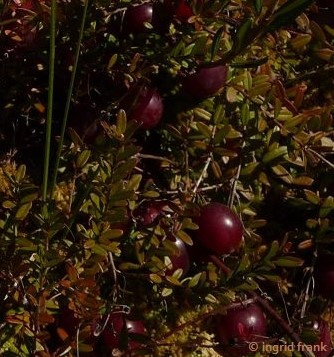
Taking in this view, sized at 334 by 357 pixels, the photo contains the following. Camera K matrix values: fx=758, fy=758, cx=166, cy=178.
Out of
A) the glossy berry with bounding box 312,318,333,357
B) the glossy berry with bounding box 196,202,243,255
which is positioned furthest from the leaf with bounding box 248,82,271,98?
the glossy berry with bounding box 312,318,333,357

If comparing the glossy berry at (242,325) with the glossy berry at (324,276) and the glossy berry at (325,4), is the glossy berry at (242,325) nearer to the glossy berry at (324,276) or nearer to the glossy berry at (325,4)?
the glossy berry at (324,276)

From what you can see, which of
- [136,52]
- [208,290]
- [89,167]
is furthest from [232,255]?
[136,52]

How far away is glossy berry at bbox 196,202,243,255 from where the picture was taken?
137 cm

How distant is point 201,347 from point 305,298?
9.5 inches

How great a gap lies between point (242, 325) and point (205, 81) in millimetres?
461

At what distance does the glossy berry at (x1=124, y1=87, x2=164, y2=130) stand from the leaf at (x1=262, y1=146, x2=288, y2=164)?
0.75ft

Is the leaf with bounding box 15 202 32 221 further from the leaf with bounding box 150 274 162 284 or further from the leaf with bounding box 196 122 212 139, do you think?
the leaf with bounding box 196 122 212 139

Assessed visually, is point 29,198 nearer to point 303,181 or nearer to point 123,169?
point 123,169

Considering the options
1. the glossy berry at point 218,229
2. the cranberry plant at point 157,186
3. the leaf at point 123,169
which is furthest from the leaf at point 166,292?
the leaf at point 123,169

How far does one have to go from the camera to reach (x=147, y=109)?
1.42 meters

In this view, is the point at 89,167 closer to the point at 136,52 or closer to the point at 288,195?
the point at 136,52

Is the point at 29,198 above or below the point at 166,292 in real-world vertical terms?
above

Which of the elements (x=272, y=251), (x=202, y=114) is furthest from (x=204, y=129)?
(x=272, y=251)

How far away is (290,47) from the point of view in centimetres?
167
